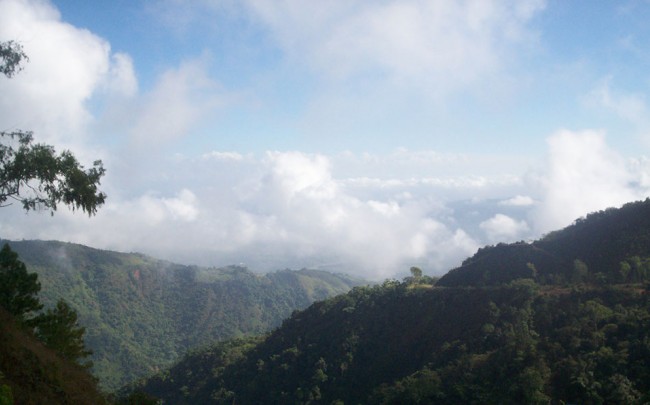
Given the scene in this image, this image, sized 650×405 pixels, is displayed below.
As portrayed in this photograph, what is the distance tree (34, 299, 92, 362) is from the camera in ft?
96.8

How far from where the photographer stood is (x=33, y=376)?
52.5ft

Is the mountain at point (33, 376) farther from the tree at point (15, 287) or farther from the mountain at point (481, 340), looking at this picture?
the mountain at point (481, 340)

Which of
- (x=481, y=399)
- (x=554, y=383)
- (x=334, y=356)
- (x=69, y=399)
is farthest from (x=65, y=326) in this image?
(x=334, y=356)

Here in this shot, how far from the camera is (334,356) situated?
231 ft

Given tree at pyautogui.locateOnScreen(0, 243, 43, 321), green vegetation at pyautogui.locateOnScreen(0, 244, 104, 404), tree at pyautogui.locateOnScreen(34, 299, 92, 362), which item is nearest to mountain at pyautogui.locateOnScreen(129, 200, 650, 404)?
tree at pyautogui.locateOnScreen(34, 299, 92, 362)

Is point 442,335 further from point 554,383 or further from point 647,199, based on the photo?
point 647,199

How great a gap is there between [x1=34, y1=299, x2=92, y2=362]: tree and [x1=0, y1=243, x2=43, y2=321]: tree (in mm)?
1859

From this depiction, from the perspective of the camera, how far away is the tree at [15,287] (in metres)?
26.6

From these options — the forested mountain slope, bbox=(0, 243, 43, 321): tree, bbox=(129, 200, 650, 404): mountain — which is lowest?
bbox=(129, 200, 650, 404): mountain

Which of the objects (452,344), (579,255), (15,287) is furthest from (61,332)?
(579,255)

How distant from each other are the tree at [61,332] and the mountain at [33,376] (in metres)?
11.0

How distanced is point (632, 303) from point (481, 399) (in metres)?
21.6

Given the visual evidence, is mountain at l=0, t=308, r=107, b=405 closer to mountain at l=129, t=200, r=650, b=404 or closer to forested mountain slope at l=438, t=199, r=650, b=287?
mountain at l=129, t=200, r=650, b=404

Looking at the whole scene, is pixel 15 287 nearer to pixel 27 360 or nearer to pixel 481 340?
pixel 27 360
